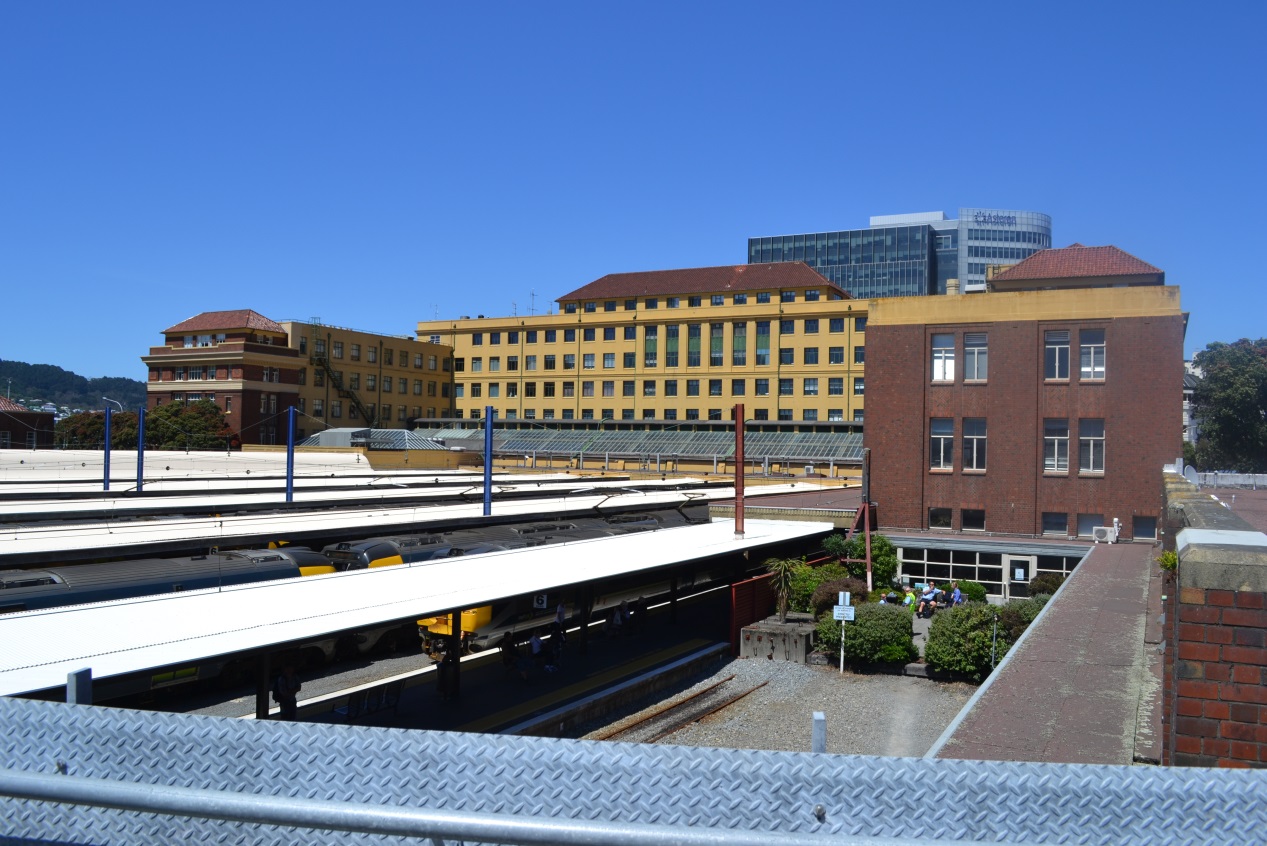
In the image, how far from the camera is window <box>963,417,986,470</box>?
37.0 metres

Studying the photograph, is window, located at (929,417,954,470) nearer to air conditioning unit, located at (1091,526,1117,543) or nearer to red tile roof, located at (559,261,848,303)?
air conditioning unit, located at (1091,526,1117,543)

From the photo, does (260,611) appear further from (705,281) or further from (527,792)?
(705,281)

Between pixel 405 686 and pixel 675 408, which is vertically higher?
pixel 675 408

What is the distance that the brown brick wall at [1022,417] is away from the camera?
114ft

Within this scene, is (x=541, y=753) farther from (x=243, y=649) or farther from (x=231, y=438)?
(x=231, y=438)

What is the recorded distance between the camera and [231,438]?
226 feet

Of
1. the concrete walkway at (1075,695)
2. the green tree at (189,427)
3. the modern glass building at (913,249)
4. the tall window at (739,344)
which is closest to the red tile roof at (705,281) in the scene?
the tall window at (739,344)

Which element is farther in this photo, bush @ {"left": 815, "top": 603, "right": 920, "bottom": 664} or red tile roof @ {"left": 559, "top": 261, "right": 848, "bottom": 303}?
red tile roof @ {"left": 559, "top": 261, "right": 848, "bottom": 303}

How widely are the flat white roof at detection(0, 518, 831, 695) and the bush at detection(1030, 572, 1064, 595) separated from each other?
14.2 metres

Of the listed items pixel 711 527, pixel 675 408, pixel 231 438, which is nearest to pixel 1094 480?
pixel 711 527

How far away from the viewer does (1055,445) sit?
3609 cm

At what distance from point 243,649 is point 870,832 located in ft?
34.7

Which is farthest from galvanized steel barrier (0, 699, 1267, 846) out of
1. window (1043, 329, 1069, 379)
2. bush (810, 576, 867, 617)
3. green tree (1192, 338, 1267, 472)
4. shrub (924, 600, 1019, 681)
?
green tree (1192, 338, 1267, 472)

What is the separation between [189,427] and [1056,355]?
190 feet
